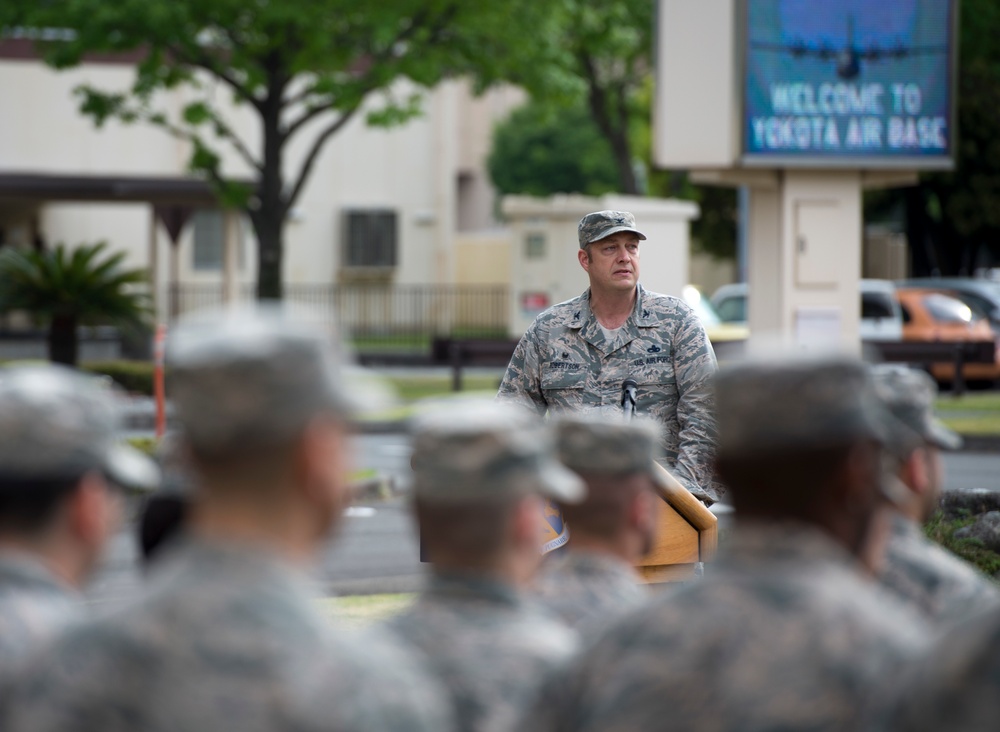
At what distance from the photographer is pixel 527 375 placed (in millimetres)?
7285

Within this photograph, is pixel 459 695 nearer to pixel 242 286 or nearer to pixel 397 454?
pixel 397 454

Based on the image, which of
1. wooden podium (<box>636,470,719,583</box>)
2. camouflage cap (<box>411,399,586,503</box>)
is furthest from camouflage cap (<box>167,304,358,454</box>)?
wooden podium (<box>636,470,719,583</box>)

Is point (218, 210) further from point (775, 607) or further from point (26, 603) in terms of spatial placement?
point (775, 607)

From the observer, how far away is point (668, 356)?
23.5 feet

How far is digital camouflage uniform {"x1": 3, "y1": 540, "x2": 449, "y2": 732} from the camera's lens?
2398 millimetres

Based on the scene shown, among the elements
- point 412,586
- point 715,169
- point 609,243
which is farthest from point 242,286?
point 609,243

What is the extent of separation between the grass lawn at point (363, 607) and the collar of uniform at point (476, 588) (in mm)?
5758

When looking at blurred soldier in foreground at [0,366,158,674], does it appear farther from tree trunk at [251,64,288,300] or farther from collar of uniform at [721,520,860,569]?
tree trunk at [251,64,288,300]

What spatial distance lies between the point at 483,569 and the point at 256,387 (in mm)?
596

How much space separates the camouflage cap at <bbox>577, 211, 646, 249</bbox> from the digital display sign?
38.6ft

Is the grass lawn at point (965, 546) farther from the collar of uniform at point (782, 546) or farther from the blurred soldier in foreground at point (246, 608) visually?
the blurred soldier in foreground at point (246, 608)

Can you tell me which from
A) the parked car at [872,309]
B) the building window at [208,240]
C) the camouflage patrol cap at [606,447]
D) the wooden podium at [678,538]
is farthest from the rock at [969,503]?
the building window at [208,240]

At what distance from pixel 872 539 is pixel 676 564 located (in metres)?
3.50

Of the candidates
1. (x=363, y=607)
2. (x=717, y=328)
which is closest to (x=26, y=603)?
(x=363, y=607)
